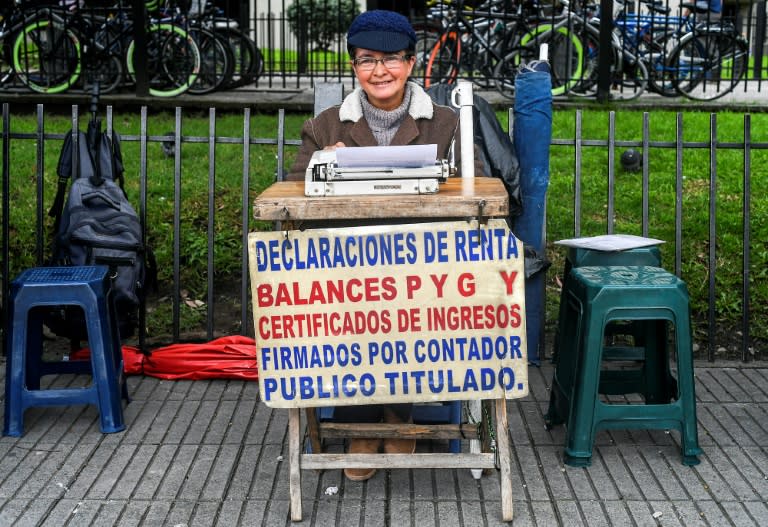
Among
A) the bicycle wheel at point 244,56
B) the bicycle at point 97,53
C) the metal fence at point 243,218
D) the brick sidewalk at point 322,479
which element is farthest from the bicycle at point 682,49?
the brick sidewalk at point 322,479

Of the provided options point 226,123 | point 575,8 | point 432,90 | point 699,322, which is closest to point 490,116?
point 432,90

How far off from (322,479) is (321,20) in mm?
12620

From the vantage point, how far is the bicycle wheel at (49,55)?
10500 millimetres

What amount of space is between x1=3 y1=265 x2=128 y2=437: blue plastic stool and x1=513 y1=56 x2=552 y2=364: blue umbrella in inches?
84.8

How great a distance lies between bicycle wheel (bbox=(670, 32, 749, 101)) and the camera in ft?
35.7

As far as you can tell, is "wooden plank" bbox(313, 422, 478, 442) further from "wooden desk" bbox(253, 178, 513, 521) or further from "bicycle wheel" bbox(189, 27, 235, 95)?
"bicycle wheel" bbox(189, 27, 235, 95)

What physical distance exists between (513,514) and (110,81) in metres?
8.20

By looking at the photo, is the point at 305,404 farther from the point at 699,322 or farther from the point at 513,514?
the point at 699,322

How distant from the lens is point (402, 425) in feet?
13.4

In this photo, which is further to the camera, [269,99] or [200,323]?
[269,99]

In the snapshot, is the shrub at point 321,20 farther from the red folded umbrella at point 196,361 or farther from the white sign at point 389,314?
the white sign at point 389,314

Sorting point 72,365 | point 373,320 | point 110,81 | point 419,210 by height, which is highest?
point 110,81

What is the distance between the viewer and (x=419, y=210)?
3.54 metres

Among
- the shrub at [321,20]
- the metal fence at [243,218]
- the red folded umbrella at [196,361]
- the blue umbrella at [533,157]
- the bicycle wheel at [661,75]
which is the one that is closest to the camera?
the blue umbrella at [533,157]
